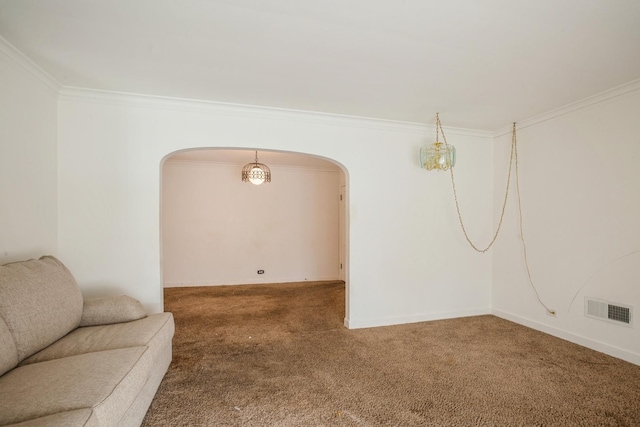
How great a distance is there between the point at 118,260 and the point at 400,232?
2.88 metres

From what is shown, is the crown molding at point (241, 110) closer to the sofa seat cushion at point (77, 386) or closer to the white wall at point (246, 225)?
the sofa seat cushion at point (77, 386)

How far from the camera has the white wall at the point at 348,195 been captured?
8.78ft

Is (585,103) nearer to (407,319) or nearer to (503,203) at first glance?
(503,203)

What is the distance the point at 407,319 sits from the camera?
3.54 meters

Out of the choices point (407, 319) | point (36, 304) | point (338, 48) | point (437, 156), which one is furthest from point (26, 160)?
point (407, 319)

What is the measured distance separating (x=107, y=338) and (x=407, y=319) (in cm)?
292

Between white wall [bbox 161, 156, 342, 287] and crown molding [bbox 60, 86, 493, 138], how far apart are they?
271 cm

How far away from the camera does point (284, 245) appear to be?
19.5 ft

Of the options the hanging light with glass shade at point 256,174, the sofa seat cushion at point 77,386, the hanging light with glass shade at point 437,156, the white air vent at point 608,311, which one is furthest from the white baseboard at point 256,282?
the sofa seat cushion at point 77,386

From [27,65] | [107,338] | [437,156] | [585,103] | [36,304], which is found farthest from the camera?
[437,156]

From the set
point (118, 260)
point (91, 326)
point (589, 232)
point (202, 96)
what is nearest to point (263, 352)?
point (91, 326)

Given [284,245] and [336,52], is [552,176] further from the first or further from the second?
[284,245]

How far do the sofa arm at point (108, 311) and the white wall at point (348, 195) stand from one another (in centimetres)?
66

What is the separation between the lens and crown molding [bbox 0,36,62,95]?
6.54 feet
